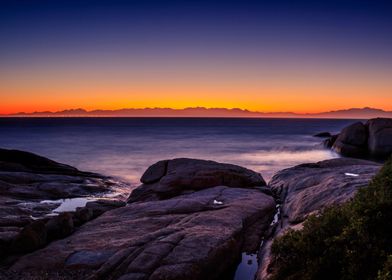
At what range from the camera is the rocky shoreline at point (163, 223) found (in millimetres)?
11719

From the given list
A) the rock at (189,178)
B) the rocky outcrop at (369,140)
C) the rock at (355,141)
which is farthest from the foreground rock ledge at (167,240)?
the rock at (355,141)

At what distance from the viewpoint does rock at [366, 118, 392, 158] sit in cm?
4462

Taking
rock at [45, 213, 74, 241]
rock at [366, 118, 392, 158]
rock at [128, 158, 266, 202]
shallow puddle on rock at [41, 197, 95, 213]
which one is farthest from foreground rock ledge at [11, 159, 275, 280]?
rock at [366, 118, 392, 158]

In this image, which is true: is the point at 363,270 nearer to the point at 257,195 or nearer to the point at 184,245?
the point at 184,245

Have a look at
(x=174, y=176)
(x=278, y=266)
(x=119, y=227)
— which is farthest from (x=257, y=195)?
(x=278, y=266)

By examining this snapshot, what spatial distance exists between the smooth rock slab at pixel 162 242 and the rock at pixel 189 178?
5190 millimetres

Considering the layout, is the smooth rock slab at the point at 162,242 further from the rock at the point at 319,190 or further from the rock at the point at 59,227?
the rock at the point at 319,190

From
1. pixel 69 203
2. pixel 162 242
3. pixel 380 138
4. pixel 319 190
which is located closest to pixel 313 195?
pixel 319 190

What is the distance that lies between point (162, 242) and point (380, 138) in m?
40.1

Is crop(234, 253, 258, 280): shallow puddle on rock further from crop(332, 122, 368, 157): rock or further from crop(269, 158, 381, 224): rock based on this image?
crop(332, 122, 368, 157): rock

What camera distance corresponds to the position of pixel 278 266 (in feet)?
33.9

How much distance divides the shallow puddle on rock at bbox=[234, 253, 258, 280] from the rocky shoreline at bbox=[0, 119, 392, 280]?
16 centimetres

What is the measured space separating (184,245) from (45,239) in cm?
535

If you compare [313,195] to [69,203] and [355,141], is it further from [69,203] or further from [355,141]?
[355,141]
